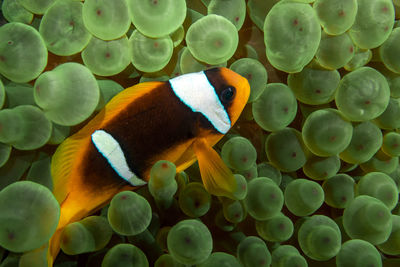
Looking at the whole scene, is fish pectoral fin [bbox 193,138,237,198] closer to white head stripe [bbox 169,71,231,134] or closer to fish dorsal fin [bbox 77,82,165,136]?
white head stripe [bbox 169,71,231,134]

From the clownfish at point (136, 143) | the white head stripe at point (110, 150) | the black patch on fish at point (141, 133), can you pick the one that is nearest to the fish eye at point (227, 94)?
the clownfish at point (136, 143)

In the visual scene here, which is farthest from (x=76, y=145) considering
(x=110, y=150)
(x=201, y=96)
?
(x=201, y=96)

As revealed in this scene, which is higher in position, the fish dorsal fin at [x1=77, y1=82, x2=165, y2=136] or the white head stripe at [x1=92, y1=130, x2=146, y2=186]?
the fish dorsal fin at [x1=77, y1=82, x2=165, y2=136]

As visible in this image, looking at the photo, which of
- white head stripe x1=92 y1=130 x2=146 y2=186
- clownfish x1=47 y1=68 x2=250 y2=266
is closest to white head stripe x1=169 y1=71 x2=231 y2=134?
clownfish x1=47 y1=68 x2=250 y2=266

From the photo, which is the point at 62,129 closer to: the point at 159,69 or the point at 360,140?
the point at 159,69

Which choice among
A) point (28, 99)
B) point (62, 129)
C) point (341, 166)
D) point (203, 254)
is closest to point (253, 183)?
point (203, 254)
